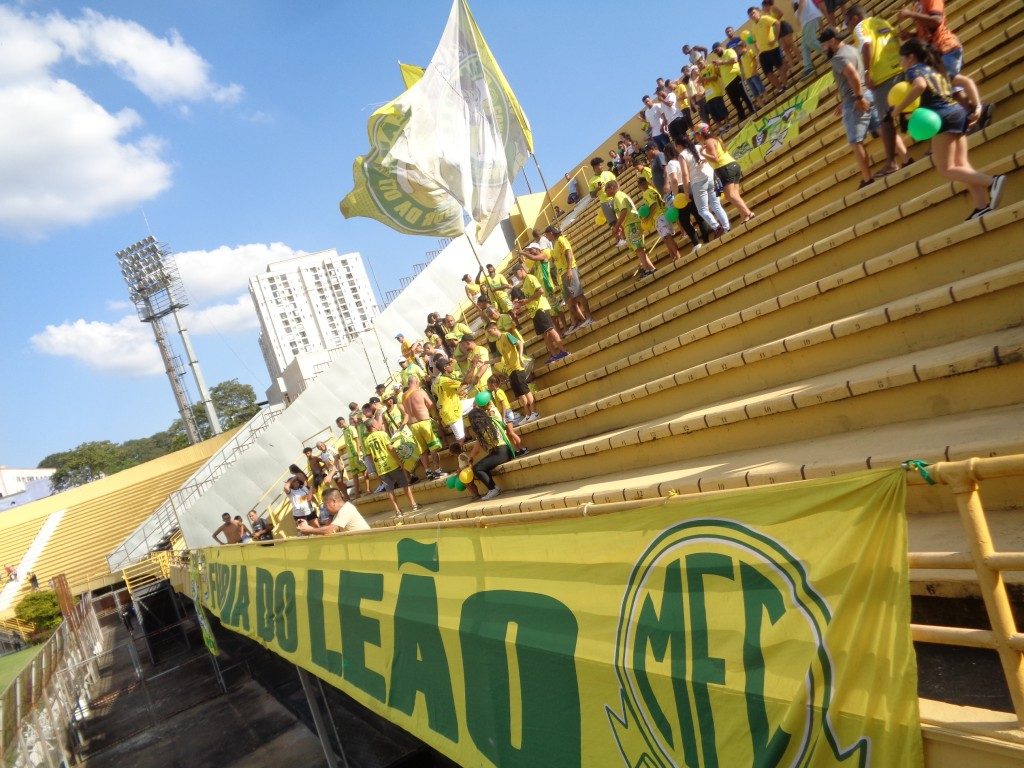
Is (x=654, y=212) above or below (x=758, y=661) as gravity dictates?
above

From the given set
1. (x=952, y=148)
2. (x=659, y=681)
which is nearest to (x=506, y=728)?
(x=659, y=681)

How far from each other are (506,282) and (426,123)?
272 centimetres

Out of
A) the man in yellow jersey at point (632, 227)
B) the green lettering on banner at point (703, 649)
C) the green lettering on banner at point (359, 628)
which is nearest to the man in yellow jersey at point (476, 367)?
the man in yellow jersey at point (632, 227)

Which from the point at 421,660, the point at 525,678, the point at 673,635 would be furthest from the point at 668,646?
the point at 421,660

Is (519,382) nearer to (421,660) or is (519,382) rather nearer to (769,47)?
(421,660)

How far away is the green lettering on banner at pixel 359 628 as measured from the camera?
4051mm

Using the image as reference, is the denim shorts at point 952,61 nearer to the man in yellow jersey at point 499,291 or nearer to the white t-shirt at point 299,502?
the man in yellow jersey at point 499,291

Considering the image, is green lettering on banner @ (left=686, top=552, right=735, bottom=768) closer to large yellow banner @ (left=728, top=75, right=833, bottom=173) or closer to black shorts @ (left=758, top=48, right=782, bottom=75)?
large yellow banner @ (left=728, top=75, right=833, bottom=173)

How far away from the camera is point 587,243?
510 inches

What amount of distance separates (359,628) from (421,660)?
3.00ft

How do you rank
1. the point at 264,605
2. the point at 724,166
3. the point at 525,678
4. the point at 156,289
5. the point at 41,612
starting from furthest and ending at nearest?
the point at 156,289
the point at 41,612
the point at 724,166
the point at 264,605
the point at 525,678

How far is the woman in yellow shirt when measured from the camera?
769 cm

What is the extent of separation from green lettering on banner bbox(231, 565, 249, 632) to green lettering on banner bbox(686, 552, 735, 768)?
639 centimetres

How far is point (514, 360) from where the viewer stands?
28.5 ft
